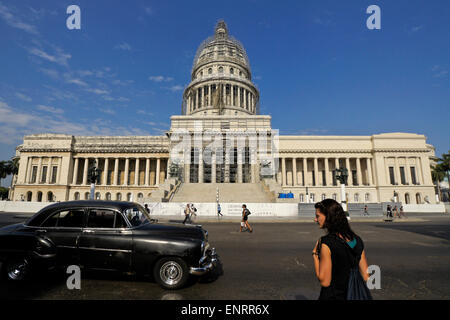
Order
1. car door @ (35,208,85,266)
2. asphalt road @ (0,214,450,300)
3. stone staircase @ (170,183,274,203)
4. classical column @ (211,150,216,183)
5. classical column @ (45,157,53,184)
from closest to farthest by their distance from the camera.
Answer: asphalt road @ (0,214,450,300) < car door @ (35,208,85,266) < stone staircase @ (170,183,274,203) < classical column @ (211,150,216,183) < classical column @ (45,157,53,184)

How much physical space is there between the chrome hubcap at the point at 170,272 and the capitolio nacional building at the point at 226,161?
1556 inches

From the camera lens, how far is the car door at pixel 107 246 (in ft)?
15.4

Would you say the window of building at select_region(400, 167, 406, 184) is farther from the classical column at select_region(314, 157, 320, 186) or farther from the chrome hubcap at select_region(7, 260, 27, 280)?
the chrome hubcap at select_region(7, 260, 27, 280)

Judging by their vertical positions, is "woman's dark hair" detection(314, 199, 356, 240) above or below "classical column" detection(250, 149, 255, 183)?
below

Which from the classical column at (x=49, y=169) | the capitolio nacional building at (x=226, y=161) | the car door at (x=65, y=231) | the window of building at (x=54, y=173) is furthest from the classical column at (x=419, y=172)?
the classical column at (x=49, y=169)

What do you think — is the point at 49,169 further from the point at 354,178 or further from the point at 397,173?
the point at 397,173

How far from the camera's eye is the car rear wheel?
181 inches

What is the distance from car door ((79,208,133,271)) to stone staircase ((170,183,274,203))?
83.7ft

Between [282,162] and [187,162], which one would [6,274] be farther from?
[282,162]

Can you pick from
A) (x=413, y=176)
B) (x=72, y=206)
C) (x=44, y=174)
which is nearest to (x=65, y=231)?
(x=72, y=206)

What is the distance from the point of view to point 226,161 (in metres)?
46.1

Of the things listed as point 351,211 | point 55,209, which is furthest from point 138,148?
point 55,209

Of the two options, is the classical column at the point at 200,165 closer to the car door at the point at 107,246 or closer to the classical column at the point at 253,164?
the classical column at the point at 253,164

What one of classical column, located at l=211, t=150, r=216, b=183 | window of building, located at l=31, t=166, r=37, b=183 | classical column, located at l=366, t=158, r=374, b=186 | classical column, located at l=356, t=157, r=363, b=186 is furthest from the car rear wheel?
window of building, located at l=31, t=166, r=37, b=183
